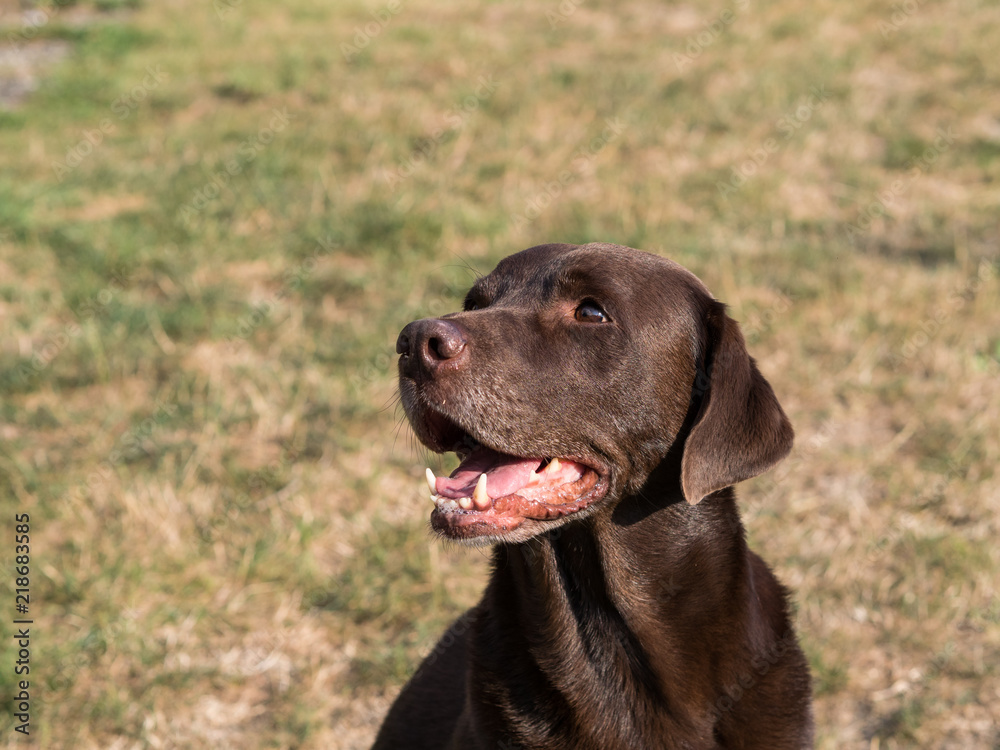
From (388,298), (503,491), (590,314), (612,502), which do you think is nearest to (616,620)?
(612,502)

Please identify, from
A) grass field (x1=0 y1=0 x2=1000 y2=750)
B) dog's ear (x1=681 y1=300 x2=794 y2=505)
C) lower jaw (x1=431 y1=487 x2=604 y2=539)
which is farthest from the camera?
grass field (x1=0 y1=0 x2=1000 y2=750)

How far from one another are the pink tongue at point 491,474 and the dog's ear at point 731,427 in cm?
42

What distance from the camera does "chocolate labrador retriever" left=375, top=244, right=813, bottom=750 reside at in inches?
99.7

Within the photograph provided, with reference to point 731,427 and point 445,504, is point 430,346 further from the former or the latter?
point 731,427

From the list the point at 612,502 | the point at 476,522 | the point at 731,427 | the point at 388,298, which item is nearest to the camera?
the point at 476,522

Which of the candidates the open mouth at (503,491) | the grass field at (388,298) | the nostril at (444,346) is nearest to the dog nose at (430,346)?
the nostril at (444,346)

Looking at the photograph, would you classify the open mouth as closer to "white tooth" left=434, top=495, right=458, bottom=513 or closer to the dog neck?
"white tooth" left=434, top=495, right=458, bottom=513

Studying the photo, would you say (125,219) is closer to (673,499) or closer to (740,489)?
(740,489)

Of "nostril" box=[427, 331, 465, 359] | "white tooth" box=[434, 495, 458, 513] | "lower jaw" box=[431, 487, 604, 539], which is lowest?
"lower jaw" box=[431, 487, 604, 539]

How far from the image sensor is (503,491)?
258 centimetres

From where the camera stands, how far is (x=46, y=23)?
1166 cm

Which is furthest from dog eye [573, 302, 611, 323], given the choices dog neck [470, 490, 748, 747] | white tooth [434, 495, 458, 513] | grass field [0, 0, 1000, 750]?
grass field [0, 0, 1000, 750]

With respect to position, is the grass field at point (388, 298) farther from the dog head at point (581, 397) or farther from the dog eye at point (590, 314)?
the dog eye at point (590, 314)

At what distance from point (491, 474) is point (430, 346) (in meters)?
0.41
